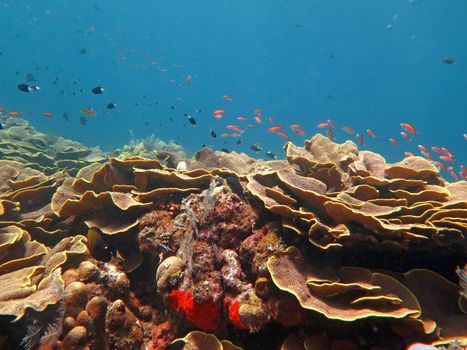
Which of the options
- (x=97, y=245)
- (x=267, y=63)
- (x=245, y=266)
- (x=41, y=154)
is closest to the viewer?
(x=245, y=266)

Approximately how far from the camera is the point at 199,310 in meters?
3.54

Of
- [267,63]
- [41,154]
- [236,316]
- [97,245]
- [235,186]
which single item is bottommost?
[236,316]

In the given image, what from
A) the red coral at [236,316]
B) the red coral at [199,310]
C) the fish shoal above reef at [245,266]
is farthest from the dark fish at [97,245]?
the red coral at [236,316]

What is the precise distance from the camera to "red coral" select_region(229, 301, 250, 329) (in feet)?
11.4

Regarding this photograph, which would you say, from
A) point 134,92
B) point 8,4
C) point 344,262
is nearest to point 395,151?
point 344,262

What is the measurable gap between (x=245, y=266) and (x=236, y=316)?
2.23 feet

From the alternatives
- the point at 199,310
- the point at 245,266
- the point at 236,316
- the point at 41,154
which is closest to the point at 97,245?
the point at 199,310

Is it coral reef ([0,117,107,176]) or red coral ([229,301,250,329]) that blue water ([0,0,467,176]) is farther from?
red coral ([229,301,250,329])

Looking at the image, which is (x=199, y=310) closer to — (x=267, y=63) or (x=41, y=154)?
(x=41, y=154)

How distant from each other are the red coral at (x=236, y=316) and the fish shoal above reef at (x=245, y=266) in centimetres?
1

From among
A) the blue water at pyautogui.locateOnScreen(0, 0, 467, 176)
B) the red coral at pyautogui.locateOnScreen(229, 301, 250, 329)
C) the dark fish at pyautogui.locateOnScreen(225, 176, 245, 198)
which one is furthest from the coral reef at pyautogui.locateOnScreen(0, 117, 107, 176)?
the blue water at pyautogui.locateOnScreen(0, 0, 467, 176)

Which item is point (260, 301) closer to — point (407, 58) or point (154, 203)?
point (154, 203)

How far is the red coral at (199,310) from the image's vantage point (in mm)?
3537

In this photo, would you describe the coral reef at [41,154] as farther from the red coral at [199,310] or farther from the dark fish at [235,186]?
the red coral at [199,310]
